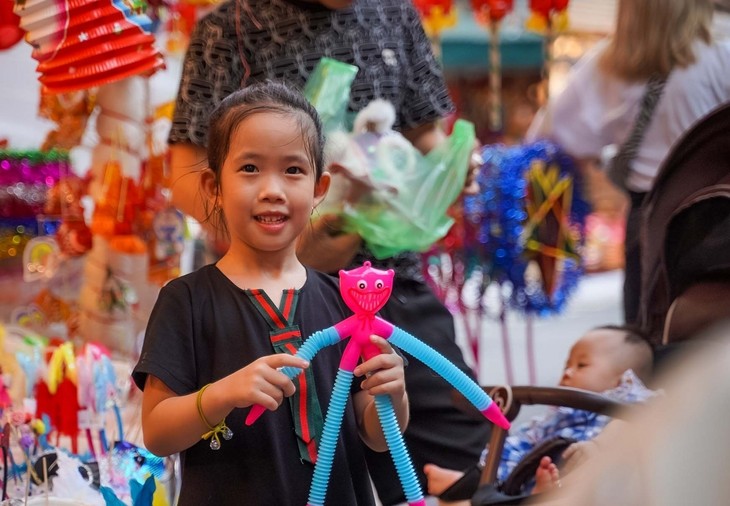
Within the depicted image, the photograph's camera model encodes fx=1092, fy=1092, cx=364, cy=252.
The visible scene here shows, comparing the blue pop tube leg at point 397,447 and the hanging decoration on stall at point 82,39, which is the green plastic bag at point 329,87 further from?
the blue pop tube leg at point 397,447

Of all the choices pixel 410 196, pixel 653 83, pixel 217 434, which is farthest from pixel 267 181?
pixel 653 83

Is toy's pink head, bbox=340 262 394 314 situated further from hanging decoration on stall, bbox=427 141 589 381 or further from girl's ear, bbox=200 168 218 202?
hanging decoration on stall, bbox=427 141 589 381

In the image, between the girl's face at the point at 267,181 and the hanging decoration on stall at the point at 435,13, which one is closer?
the girl's face at the point at 267,181

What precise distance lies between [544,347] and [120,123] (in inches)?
146

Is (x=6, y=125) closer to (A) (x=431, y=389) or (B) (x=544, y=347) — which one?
(A) (x=431, y=389)

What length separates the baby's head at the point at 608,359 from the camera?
8.35 ft

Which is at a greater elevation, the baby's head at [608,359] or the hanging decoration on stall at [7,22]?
the hanging decoration on stall at [7,22]

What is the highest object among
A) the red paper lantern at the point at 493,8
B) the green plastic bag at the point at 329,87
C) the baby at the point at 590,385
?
the red paper lantern at the point at 493,8

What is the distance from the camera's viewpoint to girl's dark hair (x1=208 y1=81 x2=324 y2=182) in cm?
157

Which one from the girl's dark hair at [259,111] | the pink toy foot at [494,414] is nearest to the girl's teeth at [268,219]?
the girl's dark hair at [259,111]

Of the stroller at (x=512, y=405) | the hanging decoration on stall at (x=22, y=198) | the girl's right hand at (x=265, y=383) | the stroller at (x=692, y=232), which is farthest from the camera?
the hanging decoration on stall at (x=22, y=198)

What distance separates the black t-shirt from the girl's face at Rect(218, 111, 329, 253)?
0.34 feet

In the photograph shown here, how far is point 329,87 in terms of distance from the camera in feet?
6.80

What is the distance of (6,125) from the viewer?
2.88 meters
